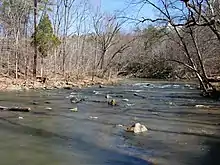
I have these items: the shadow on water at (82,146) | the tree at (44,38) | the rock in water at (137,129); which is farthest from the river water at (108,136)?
the tree at (44,38)

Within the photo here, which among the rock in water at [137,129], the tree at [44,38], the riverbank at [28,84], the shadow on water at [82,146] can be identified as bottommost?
the shadow on water at [82,146]

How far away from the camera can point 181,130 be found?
11438mm

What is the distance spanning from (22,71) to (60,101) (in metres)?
15.8

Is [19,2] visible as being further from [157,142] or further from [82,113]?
[157,142]

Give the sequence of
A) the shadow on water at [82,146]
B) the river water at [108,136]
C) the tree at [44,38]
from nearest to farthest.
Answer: the shadow on water at [82,146] → the river water at [108,136] → the tree at [44,38]

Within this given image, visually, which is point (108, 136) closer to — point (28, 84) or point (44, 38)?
point (28, 84)

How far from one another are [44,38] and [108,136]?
26798mm

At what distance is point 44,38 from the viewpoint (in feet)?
117

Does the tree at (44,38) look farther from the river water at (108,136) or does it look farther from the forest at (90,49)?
the river water at (108,136)

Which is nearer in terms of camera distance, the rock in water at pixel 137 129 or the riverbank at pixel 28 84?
the rock in water at pixel 137 129

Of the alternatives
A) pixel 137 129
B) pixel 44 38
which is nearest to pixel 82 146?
pixel 137 129

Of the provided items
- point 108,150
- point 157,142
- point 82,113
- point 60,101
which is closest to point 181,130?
point 157,142

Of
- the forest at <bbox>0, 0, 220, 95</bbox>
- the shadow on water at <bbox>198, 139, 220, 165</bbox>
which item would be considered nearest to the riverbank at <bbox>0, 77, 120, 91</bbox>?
the forest at <bbox>0, 0, 220, 95</bbox>

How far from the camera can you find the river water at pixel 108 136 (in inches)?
315
